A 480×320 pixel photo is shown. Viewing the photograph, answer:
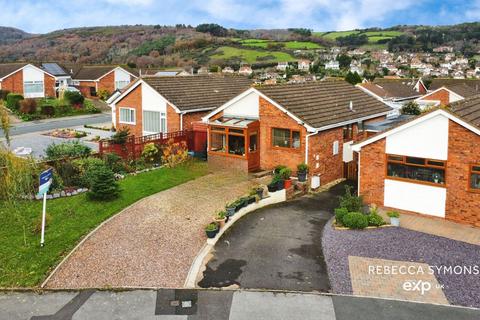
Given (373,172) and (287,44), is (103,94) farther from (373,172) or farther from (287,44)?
(287,44)

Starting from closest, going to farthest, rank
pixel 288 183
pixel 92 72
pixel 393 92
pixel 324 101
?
pixel 288 183
pixel 324 101
pixel 393 92
pixel 92 72

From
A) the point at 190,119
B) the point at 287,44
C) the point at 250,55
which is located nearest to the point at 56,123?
the point at 190,119

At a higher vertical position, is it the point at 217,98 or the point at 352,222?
the point at 217,98

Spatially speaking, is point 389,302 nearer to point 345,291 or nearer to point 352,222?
point 345,291

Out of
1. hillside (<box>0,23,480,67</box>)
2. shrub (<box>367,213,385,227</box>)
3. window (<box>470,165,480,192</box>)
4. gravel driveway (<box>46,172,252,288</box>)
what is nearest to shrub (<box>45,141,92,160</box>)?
gravel driveway (<box>46,172,252,288</box>)

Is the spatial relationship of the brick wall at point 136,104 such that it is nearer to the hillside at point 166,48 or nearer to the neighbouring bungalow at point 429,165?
the neighbouring bungalow at point 429,165

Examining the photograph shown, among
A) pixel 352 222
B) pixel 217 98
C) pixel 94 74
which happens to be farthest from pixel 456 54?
pixel 352 222
